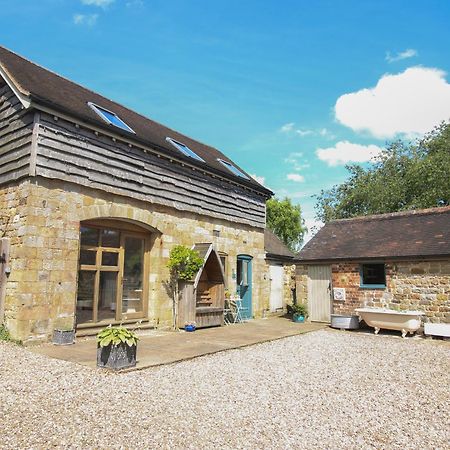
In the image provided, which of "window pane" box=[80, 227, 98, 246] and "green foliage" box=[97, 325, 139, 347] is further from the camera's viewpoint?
"window pane" box=[80, 227, 98, 246]

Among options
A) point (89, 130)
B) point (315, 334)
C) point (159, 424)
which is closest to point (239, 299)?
point (315, 334)

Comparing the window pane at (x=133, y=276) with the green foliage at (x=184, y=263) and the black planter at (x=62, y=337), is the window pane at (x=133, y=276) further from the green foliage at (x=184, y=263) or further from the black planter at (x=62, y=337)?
the black planter at (x=62, y=337)

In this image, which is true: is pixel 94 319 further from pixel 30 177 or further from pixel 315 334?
pixel 315 334

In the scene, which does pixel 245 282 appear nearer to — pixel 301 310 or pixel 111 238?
pixel 301 310

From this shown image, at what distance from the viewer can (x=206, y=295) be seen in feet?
40.7

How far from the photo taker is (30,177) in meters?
7.82

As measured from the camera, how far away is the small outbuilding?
11445 mm

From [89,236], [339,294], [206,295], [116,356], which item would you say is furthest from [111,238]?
[339,294]

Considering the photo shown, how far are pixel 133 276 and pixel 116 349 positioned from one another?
14.9 ft

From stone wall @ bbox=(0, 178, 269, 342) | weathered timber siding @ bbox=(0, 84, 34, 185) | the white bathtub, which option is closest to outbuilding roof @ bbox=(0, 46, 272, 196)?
weathered timber siding @ bbox=(0, 84, 34, 185)

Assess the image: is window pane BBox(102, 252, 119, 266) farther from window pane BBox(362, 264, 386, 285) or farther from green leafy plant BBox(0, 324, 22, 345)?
window pane BBox(362, 264, 386, 285)

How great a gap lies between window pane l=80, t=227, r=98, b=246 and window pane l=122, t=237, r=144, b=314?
979 millimetres

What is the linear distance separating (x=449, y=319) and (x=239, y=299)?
638 centimetres

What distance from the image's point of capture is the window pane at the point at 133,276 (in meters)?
10.0
